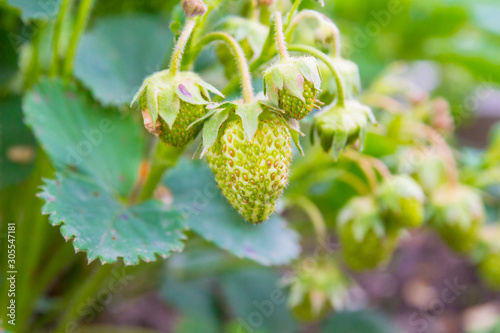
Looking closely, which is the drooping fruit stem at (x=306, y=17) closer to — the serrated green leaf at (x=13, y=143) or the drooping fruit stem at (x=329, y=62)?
the drooping fruit stem at (x=329, y=62)

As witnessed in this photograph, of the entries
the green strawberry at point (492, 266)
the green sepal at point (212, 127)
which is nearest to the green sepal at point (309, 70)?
the green sepal at point (212, 127)

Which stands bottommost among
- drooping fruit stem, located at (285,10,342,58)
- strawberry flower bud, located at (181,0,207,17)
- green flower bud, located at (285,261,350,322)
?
green flower bud, located at (285,261,350,322)

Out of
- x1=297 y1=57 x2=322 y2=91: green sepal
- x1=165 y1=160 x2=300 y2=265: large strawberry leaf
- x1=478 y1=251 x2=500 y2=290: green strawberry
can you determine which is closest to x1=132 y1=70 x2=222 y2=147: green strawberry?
x1=297 y1=57 x2=322 y2=91: green sepal

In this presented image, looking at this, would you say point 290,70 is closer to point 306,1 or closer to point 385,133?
point 385,133

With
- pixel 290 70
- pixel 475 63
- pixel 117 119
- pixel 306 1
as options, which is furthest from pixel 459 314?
pixel 290 70

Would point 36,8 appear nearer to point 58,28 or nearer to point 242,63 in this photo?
point 58,28

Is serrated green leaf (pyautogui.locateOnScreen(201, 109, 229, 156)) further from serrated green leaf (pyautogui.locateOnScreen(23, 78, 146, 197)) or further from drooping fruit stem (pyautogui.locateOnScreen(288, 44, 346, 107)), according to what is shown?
serrated green leaf (pyautogui.locateOnScreen(23, 78, 146, 197))

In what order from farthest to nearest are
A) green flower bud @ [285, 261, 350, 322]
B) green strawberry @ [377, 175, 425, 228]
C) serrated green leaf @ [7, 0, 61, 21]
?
green flower bud @ [285, 261, 350, 322] → green strawberry @ [377, 175, 425, 228] → serrated green leaf @ [7, 0, 61, 21]
